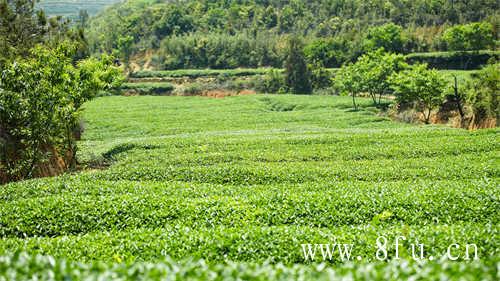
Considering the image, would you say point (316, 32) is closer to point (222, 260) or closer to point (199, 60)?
point (199, 60)

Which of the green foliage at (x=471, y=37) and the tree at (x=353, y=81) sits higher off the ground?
the green foliage at (x=471, y=37)

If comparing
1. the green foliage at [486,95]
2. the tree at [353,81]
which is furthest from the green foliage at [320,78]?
the green foliage at [486,95]

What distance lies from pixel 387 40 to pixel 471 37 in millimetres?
20163

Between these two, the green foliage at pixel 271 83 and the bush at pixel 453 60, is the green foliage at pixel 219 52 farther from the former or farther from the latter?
the bush at pixel 453 60

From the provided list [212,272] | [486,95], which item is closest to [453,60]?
[486,95]

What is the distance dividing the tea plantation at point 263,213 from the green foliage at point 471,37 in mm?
80367

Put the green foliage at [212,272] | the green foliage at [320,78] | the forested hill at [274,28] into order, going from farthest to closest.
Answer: the forested hill at [274,28] < the green foliage at [320,78] < the green foliage at [212,272]

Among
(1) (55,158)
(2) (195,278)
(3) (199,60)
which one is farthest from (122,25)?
(2) (195,278)

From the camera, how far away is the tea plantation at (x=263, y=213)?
7445 mm

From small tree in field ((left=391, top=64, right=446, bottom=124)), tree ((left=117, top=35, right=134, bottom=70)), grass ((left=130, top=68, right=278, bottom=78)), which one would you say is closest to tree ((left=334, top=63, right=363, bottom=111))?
small tree in field ((left=391, top=64, right=446, bottom=124))

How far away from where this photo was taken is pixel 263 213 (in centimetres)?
1584

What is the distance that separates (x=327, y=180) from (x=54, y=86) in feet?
55.4

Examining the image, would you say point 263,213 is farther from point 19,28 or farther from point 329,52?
point 329,52

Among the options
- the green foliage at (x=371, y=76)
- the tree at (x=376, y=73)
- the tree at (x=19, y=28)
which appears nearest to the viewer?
the tree at (x=19, y=28)
